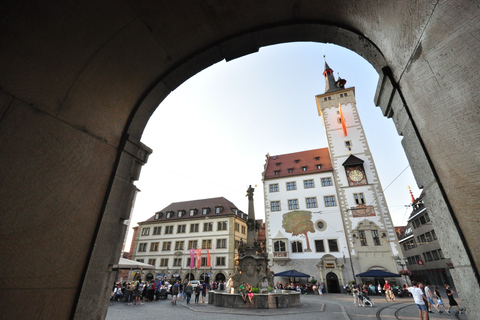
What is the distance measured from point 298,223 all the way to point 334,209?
15.9 ft

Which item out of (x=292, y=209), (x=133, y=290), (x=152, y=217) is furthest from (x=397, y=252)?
(x=152, y=217)

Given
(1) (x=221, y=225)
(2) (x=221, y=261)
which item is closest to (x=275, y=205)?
(1) (x=221, y=225)

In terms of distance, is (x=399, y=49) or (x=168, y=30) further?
(x=168, y=30)

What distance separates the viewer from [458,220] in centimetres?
184

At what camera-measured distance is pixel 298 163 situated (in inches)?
1377

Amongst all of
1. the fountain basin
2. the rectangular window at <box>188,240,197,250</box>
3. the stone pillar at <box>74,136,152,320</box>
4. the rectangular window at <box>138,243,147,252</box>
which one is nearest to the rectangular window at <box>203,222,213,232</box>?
the rectangular window at <box>188,240,197,250</box>

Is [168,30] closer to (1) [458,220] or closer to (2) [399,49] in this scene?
(2) [399,49]

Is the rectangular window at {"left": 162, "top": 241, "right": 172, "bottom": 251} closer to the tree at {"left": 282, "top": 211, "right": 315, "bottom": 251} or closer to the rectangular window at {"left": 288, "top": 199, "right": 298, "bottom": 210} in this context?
the tree at {"left": 282, "top": 211, "right": 315, "bottom": 251}

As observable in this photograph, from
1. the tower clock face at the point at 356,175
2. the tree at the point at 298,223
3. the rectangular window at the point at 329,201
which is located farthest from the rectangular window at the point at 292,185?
the tower clock face at the point at 356,175

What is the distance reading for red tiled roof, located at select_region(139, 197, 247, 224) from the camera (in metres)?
40.0

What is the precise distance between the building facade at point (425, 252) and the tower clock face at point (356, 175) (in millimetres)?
6949

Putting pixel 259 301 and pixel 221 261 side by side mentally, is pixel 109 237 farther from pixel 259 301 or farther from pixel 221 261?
pixel 221 261

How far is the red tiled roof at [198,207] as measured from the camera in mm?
40028

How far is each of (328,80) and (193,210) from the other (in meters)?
34.1
